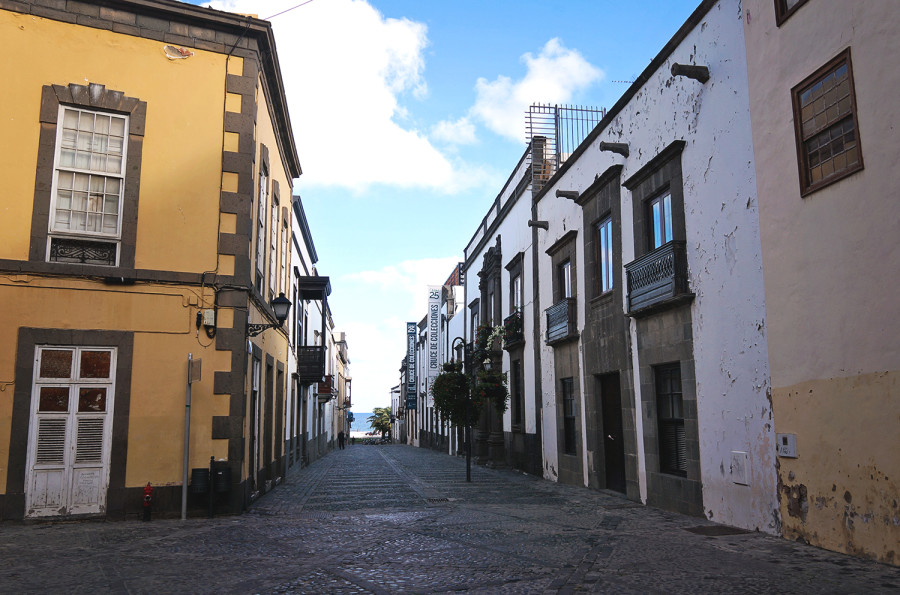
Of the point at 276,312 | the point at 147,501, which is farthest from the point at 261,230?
the point at 147,501

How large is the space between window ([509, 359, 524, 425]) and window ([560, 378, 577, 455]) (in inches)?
143

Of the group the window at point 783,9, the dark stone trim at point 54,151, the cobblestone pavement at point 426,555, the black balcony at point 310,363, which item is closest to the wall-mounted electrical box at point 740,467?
the cobblestone pavement at point 426,555

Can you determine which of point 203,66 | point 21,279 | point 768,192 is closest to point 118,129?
point 203,66

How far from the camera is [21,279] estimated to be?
32.6 ft

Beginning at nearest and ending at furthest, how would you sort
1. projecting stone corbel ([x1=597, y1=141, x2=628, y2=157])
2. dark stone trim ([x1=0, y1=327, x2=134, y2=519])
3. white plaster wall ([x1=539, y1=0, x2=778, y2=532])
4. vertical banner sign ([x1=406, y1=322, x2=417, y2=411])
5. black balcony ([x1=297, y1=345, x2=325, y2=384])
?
white plaster wall ([x1=539, y1=0, x2=778, y2=532]) < dark stone trim ([x1=0, y1=327, x2=134, y2=519]) < projecting stone corbel ([x1=597, y1=141, x2=628, y2=157]) < black balcony ([x1=297, y1=345, x2=325, y2=384]) < vertical banner sign ([x1=406, y1=322, x2=417, y2=411])

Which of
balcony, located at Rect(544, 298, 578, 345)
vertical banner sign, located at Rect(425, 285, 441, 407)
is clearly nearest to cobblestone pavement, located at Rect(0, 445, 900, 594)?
balcony, located at Rect(544, 298, 578, 345)

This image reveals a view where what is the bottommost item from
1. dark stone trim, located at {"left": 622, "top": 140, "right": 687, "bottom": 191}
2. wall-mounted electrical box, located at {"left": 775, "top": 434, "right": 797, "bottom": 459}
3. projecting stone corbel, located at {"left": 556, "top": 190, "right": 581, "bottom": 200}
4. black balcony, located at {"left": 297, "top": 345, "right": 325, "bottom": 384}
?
wall-mounted electrical box, located at {"left": 775, "top": 434, "right": 797, "bottom": 459}

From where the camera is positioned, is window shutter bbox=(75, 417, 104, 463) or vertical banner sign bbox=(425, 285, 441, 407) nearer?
window shutter bbox=(75, 417, 104, 463)

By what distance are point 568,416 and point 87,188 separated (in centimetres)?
1091

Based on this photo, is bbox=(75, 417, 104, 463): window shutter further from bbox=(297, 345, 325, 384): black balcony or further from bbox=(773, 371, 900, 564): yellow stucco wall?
bbox=(297, 345, 325, 384): black balcony

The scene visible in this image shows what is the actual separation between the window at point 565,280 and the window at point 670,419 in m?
4.84

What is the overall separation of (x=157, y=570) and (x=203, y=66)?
8023 millimetres

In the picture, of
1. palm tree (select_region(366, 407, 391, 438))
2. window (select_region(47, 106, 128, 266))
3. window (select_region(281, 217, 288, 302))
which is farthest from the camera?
palm tree (select_region(366, 407, 391, 438))

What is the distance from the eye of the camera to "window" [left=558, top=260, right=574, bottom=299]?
52.7ft
